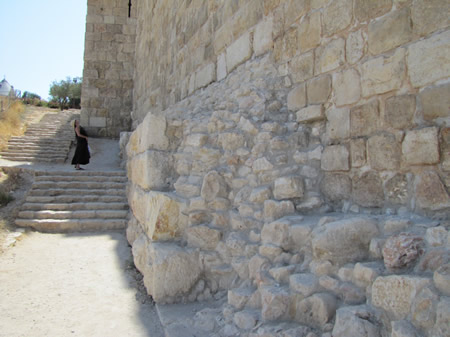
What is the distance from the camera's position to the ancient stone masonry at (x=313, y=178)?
167cm

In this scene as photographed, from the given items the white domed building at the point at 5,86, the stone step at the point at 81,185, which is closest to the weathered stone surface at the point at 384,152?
the stone step at the point at 81,185

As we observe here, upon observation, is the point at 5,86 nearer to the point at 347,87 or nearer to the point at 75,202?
the point at 75,202

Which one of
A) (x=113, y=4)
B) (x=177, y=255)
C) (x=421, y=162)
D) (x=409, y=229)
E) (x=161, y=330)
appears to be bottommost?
(x=161, y=330)

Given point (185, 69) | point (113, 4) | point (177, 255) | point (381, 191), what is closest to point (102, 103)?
Answer: point (113, 4)

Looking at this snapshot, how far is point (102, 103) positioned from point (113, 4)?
337cm

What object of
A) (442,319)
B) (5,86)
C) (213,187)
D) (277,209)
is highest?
(5,86)

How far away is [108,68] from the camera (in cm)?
1202

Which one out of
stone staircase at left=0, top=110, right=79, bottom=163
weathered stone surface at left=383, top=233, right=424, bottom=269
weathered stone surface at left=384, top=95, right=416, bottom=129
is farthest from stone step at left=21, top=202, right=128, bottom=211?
weathered stone surface at left=383, top=233, right=424, bottom=269

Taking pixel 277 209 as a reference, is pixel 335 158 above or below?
above

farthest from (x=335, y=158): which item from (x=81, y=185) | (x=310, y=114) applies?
(x=81, y=185)

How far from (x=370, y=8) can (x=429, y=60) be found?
54 cm

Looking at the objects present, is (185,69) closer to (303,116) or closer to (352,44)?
(303,116)

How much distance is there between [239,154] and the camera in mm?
2848

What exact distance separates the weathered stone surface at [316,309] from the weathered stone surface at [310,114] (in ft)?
4.04
